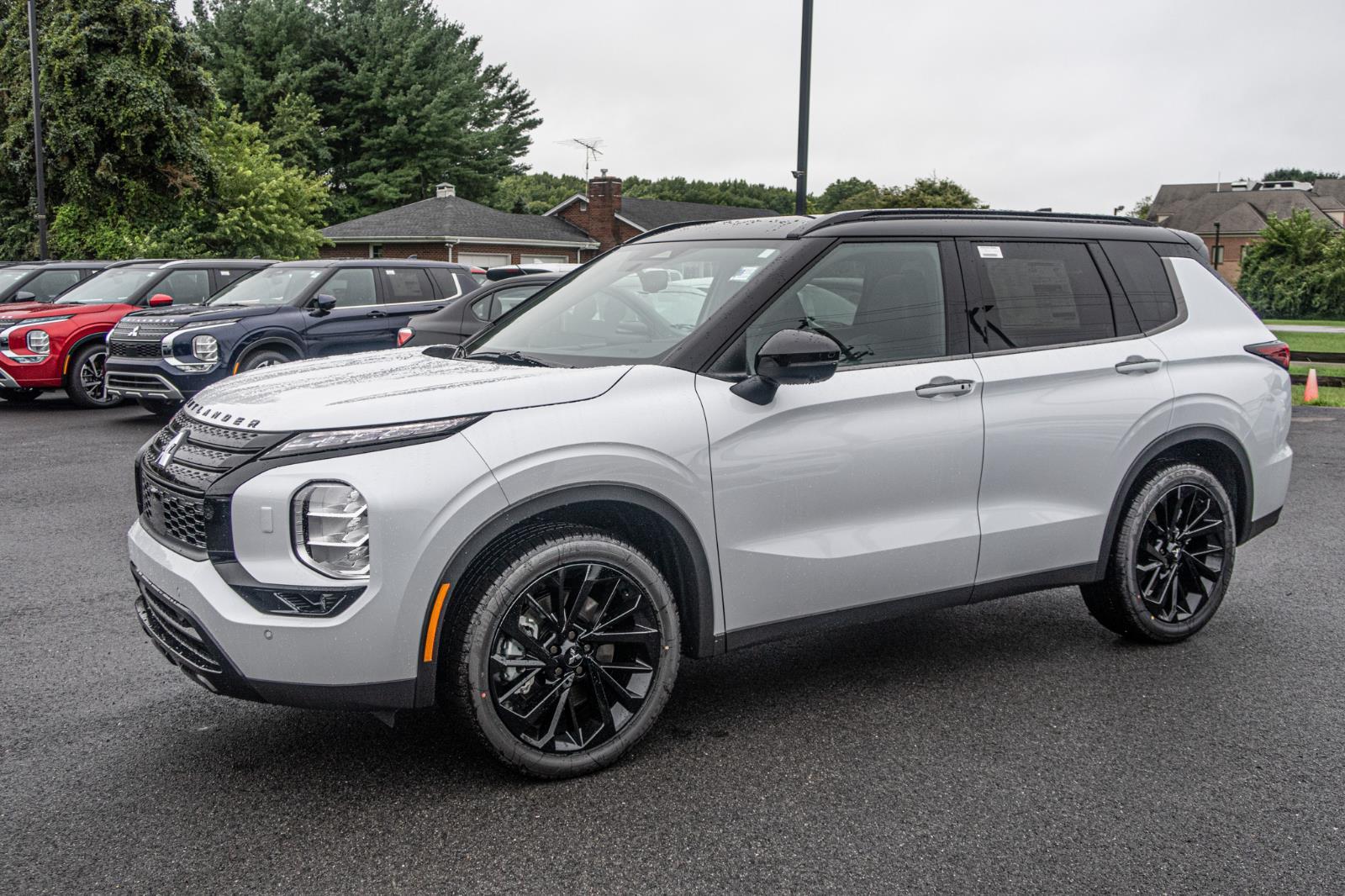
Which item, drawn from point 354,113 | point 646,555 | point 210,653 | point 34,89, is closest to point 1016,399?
point 646,555

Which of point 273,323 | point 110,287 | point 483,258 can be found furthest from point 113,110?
point 483,258

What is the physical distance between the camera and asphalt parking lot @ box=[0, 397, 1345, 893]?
319 cm

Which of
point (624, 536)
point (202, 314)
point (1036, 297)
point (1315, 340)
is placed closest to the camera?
point (624, 536)

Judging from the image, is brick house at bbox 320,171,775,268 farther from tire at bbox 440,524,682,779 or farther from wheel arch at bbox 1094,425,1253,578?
tire at bbox 440,524,682,779

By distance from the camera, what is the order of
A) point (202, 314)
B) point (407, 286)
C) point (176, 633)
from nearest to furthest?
point (176, 633)
point (202, 314)
point (407, 286)

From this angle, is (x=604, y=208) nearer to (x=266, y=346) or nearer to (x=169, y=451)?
(x=266, y=346)

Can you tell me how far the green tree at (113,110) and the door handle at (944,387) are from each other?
2898 cm

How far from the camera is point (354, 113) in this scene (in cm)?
5556

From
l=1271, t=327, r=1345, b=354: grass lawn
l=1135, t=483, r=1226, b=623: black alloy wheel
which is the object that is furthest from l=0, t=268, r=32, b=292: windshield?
l=1271, t=327, r=1345, b=354: grass lawn

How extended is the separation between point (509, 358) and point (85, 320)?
11.9 m

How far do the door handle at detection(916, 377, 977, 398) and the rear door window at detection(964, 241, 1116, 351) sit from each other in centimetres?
23

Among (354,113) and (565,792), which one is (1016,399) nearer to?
(565,792)

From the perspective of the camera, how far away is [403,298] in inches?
558

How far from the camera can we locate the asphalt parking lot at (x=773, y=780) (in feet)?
10.5
